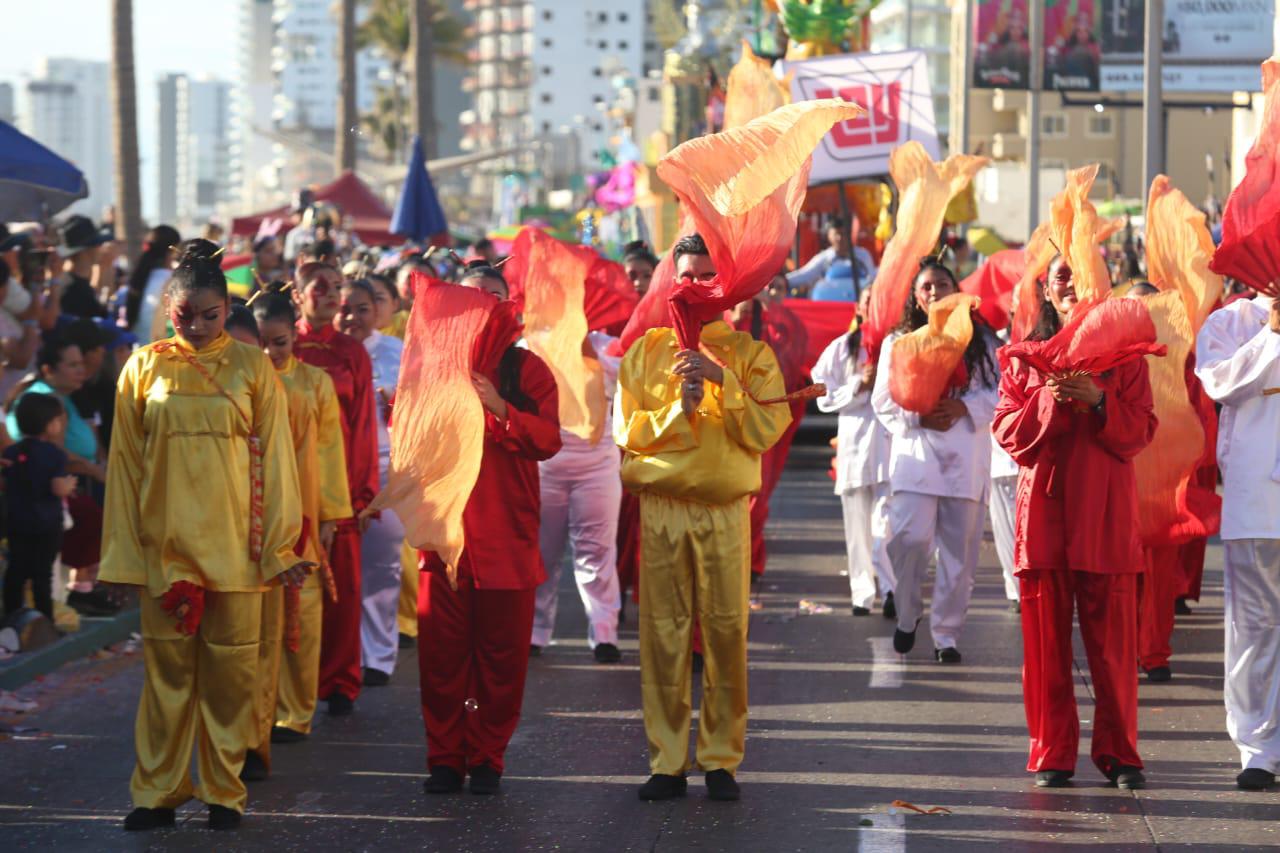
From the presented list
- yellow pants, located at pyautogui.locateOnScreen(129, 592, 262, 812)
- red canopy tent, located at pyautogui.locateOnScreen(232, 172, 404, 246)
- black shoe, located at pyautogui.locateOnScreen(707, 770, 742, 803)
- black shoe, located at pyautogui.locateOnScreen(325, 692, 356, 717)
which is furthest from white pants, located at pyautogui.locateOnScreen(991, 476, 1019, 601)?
red canopy tent, located at pyautogui.locateOnScreen(232, 172, 404, 246)

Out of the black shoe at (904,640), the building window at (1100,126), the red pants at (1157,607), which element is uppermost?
the building window at (1100,126)

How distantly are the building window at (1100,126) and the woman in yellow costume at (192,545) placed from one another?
7627 cm

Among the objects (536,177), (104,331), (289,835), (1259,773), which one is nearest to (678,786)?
(289,835)

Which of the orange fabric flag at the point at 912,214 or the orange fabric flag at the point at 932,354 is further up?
the orange fabric flag at the point at 912,214

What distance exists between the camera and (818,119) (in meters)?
7.39

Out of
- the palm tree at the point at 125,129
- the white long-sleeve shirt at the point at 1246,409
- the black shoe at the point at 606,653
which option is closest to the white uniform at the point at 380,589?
the black shoe at the point at 606,653

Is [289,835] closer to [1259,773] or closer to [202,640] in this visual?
[202,640]

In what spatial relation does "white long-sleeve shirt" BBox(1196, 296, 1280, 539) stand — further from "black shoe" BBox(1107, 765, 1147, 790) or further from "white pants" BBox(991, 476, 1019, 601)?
"white pants" BBox(991, 476, 1019, 601)

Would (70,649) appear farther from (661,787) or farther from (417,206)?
(417,206)

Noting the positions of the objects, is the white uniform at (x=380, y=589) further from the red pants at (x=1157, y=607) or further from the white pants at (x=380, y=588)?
the red pants at (x=1157, y=607)

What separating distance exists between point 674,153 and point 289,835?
8.79ft

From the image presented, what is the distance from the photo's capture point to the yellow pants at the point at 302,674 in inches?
351

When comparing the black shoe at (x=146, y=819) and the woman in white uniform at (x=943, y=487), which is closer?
the black shoe at (x=146, y=819)

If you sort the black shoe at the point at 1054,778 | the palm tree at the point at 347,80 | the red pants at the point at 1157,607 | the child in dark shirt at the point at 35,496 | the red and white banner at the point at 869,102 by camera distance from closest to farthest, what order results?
the black shoe at the point at 1054,778, the red pants at the point at 1157,607, the child in dark shirt at the point at 35,496, the red and white banner at the point at 869,102, the palm tree at the point at 347,80
